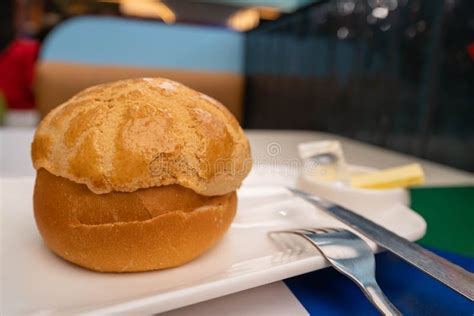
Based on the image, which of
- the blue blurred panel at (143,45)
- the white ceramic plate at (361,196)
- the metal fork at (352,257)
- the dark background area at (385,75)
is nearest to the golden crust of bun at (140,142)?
the metal fork at (352,257)

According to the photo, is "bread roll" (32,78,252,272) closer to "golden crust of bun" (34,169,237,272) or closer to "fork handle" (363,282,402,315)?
"golden crust of bun" (34,169,237,272)

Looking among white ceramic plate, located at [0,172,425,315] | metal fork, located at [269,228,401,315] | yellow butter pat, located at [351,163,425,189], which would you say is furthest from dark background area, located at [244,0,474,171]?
metal fork, located at [269,228,401,315]

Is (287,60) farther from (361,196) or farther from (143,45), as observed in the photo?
(361,196)

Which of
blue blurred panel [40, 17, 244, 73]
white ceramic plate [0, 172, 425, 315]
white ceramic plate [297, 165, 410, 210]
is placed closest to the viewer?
white ceramic plate [0, 172, 425, 315]

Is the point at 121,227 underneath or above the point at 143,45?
underneath

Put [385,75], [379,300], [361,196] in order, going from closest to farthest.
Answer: [379,300] < [361,196] < [385,75]

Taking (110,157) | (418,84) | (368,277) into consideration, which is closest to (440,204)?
(368,277)

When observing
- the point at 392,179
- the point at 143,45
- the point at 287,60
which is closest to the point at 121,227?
the point at 392,179
